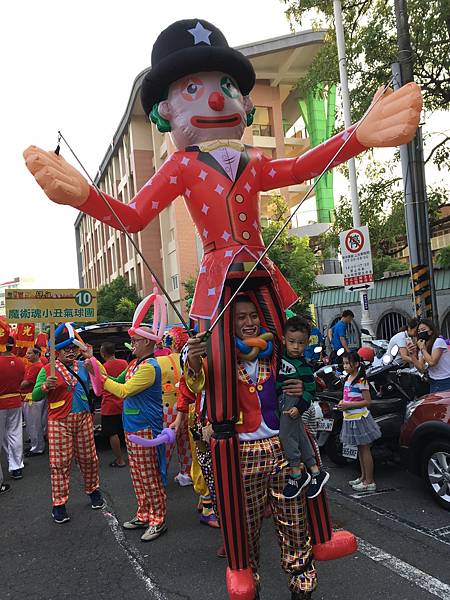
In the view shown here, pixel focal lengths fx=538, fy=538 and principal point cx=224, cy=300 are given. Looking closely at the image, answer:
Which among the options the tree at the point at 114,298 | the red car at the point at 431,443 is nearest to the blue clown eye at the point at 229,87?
the red car at the point at 431,443

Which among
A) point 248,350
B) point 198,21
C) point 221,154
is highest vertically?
point 198,21

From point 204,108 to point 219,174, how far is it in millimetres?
403

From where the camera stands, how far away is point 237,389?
2.71 m

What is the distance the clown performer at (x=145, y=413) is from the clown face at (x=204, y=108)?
4.75ft

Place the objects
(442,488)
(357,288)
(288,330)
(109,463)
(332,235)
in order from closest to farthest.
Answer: (288,330), (442,488), (109,463), (357,288), (332,235)

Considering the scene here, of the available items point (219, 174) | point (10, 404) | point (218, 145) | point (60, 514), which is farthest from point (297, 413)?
point (10, 404)

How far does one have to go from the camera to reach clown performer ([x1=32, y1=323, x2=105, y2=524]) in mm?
4684

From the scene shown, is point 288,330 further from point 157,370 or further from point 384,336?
point 384,336

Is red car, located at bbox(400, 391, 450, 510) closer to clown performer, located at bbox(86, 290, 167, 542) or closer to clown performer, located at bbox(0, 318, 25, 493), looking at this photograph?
clown performer, located at bbox(86, 290, 167, 542)

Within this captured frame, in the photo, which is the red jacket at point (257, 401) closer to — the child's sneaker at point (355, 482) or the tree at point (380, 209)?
the child's sneaker at point (355, 482)

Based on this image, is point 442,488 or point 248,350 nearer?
point 248,350

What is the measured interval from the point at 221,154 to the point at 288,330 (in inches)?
44.4

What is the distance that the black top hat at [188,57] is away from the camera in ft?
10.0

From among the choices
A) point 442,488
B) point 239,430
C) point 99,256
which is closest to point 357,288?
point 442,488
